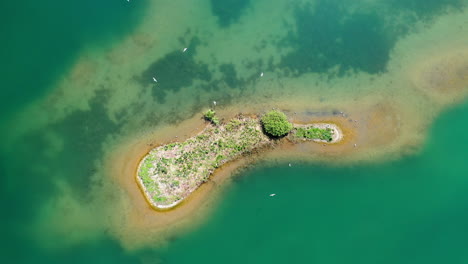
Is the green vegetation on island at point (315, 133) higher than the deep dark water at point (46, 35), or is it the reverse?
the deep dark water at point (46, 35)

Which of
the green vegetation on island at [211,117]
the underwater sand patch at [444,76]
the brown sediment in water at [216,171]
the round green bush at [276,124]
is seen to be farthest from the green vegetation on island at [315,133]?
the underwater sand patch at [444,76]

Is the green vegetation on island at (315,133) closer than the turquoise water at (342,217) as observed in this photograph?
No

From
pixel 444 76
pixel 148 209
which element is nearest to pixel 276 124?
pixel 148 209

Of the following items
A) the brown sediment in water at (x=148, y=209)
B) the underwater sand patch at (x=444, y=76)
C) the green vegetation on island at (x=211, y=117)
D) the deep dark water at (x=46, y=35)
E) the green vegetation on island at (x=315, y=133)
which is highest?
the underwater sand patch at (x=444, y=76)

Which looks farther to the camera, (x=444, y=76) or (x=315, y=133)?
(x=444, y=76)

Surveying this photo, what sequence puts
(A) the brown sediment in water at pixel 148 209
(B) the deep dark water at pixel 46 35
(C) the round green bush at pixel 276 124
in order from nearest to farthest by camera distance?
(A) the brown sediment in water at pixel 148 209 < (C) the round green bush at pixel 276 124 < (B) the deep dark water at pixel 46 35

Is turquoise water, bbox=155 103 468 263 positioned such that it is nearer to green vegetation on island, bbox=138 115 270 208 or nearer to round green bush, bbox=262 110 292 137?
green vegetation on island, bbox=138 115 270 208

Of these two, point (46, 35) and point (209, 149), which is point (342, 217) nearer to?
point (209, 149)

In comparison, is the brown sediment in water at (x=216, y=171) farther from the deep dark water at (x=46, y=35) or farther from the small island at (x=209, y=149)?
the deep dark water at (x=46, y=35)
